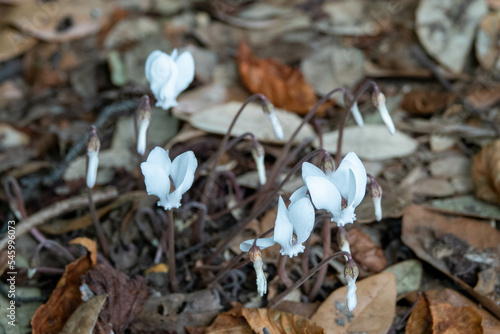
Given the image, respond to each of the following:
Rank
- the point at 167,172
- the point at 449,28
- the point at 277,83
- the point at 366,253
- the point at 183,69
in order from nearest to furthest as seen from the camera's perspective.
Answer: the point at 167,172, the point at 183,69, the point at 366,253, the point at 277,83, the point at 449,28

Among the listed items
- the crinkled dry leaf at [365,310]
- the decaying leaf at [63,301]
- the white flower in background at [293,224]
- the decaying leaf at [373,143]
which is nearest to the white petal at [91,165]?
the decaying leaf at [63,301]

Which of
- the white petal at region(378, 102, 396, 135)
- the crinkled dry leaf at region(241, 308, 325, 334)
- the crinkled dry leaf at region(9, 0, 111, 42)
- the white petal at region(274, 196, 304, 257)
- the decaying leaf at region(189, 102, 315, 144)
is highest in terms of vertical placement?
the white petal at region(378, 102, 396, 135)

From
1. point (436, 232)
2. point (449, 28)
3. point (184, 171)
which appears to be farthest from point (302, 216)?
point (449, 28)

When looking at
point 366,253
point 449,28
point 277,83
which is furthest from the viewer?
point 449,28

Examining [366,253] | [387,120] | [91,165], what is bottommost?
[366,253]

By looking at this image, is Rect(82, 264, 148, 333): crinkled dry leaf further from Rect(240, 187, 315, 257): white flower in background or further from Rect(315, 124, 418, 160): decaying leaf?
Rect(315, 124, 418, 160): decaying leaf

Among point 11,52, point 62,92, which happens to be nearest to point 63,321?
point 62,92

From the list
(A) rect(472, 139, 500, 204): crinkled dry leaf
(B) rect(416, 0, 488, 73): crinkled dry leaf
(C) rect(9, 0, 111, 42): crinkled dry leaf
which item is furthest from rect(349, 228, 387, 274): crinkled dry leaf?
(C) rect(9, 0, 111, 42): crinkled dry leaf

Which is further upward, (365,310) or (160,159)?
(160,159)

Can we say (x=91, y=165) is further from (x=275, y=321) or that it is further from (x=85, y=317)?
(x=275, y=321)
